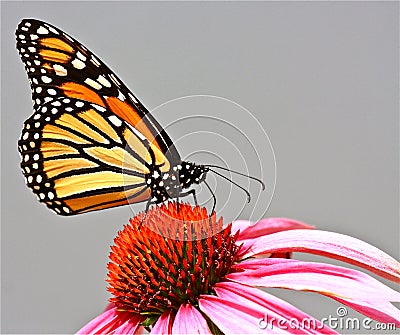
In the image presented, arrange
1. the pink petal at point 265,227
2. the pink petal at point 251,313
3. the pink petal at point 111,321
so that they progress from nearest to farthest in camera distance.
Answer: the pink petal at point 251,313 → the pink petal at point 111,321 → the pink petal at point 265,227

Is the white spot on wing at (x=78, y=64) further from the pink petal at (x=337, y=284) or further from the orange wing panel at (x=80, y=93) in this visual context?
the pink petal at (x=337, y=284)

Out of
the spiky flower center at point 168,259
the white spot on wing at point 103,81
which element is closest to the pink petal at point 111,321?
the spiky flower center at point 168,259

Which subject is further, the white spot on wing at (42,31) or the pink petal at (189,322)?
the white spot on wing at (42,31)

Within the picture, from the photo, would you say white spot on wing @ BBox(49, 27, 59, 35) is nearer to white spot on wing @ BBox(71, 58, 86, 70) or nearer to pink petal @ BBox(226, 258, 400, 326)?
white spot on wing @ BBox(71, 58, 86, 70)

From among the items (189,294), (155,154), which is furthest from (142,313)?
(155,154)

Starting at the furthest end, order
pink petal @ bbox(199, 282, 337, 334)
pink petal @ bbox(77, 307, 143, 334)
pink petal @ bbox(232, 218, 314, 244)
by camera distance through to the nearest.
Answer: pink petal @ bbox(232, 218, 314, 244) → pink petal @ bbox(77, 307, 143, 334) → pink petal @ bbox(199, 282, 337, 334)

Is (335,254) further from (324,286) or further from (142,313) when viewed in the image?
(142,313)

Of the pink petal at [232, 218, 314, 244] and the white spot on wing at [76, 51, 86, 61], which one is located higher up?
the white spot on wing at [76, 51, 86, 61]

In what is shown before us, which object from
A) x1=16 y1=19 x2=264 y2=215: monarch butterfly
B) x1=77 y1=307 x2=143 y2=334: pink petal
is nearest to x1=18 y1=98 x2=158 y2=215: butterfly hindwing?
x1=16 y1=19 x2=264 y2=215: monarch butterfly
